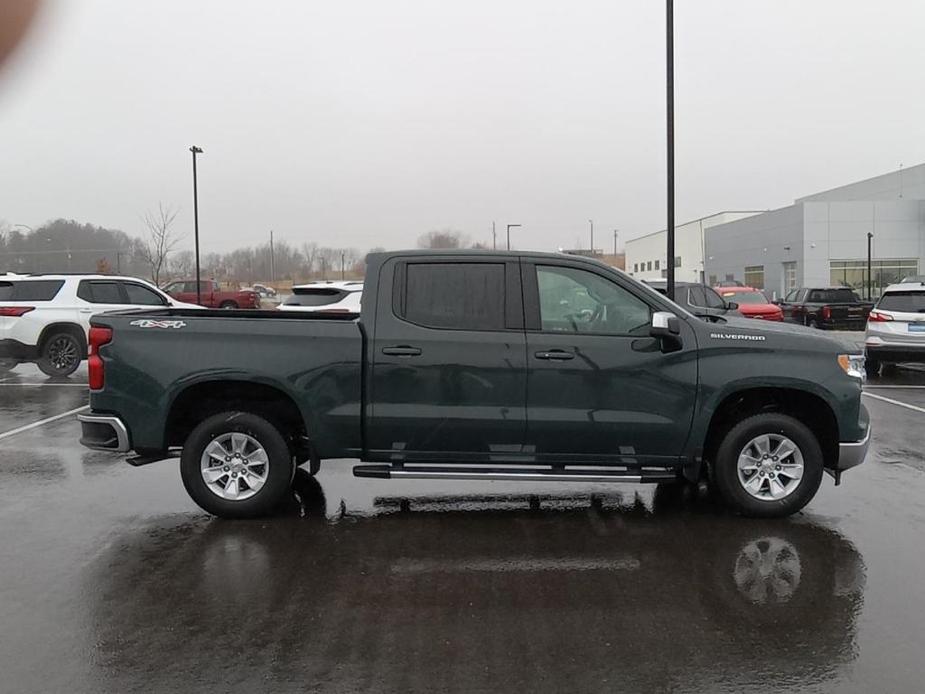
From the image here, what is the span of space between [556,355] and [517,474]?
0.88 m

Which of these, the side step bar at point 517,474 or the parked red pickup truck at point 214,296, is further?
the parked red pickup truck at point 214,296

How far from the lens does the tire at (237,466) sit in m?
5.48

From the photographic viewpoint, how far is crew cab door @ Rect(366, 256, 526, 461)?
5352 mm

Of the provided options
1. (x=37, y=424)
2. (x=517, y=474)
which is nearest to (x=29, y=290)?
(x=37, y=424)

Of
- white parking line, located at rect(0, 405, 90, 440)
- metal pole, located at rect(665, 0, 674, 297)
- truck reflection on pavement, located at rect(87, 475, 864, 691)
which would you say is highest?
metal pole, located at rect(665, 0, 674, 297)

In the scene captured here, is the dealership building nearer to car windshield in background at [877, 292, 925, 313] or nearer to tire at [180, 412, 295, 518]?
car windshield in background at [877, 292, 925, 313]

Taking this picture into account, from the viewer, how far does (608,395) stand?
17.6ft

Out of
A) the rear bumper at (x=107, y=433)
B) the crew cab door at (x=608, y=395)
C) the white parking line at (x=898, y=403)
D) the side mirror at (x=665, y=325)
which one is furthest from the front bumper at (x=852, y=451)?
the white parking line at (x=898, y=403)

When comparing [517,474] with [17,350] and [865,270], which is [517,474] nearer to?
[17,350]

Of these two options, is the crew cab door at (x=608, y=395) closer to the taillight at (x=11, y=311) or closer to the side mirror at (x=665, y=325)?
the side mirror at (x=665, y=325)

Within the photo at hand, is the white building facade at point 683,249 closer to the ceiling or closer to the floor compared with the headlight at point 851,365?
closer to the ceiling

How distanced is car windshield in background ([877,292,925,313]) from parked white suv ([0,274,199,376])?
1290 centimetres

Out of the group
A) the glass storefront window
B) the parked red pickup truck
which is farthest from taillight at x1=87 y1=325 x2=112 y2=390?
the glass storefront window

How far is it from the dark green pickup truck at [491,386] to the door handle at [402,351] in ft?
A: 0.04
